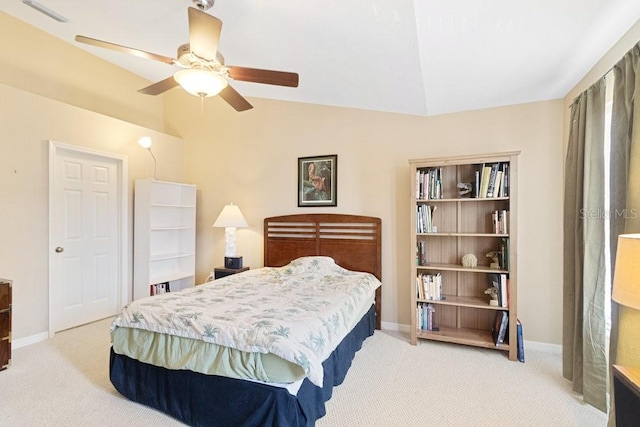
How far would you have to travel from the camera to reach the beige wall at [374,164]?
10.1 feet

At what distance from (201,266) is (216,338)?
3.17 metres

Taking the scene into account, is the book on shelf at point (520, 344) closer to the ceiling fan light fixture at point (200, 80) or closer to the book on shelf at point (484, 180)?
the book on shelf at point (484, 180)

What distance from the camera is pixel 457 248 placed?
11.0 feet

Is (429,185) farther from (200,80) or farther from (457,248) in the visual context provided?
(200,80)

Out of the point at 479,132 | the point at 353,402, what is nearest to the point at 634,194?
the point at 479,132

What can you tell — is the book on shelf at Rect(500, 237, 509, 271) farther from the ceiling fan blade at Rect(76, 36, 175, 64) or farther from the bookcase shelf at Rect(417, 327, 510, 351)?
the ceiling fan blade at Rect(76, 36, 175, 64)

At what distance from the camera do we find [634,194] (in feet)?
5.40

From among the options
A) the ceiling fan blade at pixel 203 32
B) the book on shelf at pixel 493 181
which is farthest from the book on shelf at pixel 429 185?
the ceiling fan blade at pixel 203 32

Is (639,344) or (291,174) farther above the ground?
(291,174)

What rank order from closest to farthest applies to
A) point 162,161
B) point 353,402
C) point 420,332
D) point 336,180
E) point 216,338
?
point 216,338, point 353,402, point 420,332, point 336,180, point 162,161

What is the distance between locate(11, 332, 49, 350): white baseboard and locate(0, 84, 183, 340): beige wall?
1.3 inches

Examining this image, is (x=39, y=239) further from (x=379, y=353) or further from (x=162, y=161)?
(x=379, y=353)

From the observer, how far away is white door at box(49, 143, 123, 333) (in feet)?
11.4

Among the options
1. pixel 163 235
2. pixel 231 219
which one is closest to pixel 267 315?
pixel 231 219
